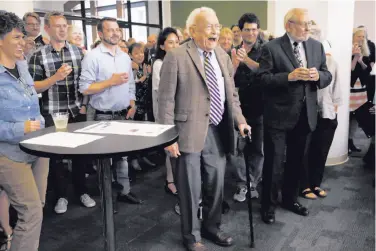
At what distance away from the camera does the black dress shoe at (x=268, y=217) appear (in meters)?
2.68

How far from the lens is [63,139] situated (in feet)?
5.53

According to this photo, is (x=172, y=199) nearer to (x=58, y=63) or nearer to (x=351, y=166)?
(x=58, y=63)

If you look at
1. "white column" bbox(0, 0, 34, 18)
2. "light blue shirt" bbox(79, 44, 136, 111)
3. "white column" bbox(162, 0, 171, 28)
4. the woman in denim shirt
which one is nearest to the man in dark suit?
"light blue shirt" bbox(79, 44, 136, 111)

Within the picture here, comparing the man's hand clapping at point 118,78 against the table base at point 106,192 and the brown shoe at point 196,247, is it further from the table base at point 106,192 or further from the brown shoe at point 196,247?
the brown shoe at point 196,247

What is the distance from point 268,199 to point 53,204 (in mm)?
1735

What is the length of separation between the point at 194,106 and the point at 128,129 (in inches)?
17.6

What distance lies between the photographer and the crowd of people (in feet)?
6.03

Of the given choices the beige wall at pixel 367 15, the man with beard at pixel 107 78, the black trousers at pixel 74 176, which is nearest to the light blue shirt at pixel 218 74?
the man with beard at pixel 107 78

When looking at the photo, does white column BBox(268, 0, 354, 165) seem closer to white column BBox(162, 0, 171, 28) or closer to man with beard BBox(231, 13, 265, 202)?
man with beard BBox(231, 13, 265, 202)

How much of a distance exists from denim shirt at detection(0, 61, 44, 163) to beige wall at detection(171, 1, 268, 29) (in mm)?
6791

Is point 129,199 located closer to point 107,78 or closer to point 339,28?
point 107,78

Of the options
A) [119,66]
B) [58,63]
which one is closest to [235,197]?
[119,66]

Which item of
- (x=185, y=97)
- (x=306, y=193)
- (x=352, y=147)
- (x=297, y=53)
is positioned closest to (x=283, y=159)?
(x=306, y=193)

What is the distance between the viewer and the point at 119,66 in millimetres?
2932
